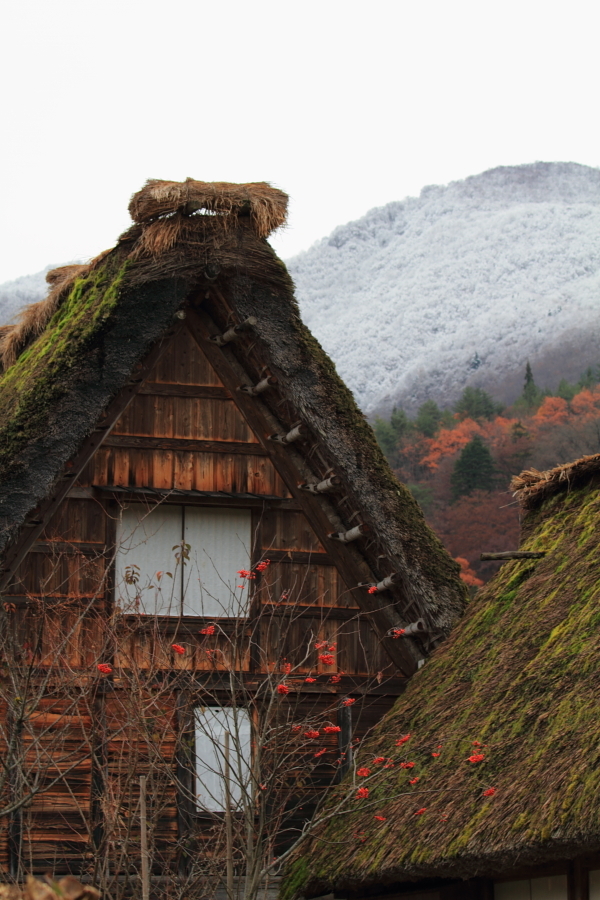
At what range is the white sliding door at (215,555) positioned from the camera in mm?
10500

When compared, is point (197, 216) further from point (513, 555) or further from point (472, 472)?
point (472, 472)

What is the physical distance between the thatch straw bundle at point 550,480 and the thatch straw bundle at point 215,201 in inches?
130

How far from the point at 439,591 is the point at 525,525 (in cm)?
121

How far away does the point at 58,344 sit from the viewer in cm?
1048

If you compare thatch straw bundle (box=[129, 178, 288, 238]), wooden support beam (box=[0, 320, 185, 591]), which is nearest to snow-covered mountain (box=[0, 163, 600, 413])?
thatch straw bundle (box=[129, 178, 288, 238])

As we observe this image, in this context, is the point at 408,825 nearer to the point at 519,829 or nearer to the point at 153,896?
the point at 519,829

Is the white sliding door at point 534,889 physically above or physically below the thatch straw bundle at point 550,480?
below

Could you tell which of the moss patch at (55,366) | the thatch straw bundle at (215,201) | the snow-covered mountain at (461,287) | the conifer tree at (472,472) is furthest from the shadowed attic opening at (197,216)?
the snow-covered mountain at (461,287)

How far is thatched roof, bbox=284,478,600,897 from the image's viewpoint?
21.3ft

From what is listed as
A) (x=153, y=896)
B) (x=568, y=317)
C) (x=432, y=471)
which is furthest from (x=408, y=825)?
(x=568, y=317)

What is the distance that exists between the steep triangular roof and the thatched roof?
35.3 inches

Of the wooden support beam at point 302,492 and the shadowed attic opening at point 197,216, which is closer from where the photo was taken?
the shadowed attic opening at point 197,216

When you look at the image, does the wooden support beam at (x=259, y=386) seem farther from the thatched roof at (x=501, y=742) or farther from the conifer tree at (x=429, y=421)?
the conifer tree at (x=429, y=421)

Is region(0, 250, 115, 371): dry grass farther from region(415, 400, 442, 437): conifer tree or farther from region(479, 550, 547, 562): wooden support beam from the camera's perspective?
region(415, 400, 442, 437): conifer tree
